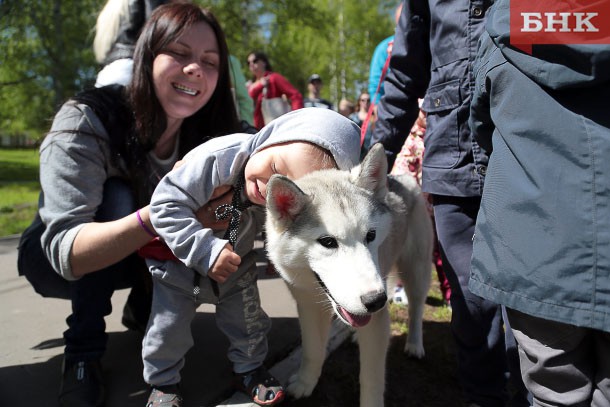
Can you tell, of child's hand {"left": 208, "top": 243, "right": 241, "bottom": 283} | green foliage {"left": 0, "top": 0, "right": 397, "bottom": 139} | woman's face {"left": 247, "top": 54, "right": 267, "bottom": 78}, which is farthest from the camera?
green foliage {"left": 0, "top": 0, "right": 397, "bottom": 139}

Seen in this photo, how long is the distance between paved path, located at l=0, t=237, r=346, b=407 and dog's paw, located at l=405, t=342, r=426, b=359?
46cm

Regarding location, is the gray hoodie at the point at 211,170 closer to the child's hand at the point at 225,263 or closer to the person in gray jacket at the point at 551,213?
the child's hand at the point at 225,263

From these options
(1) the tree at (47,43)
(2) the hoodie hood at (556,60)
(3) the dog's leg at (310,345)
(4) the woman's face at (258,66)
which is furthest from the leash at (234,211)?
(1) the tree at (47,43)

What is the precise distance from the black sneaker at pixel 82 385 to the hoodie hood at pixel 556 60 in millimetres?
2280

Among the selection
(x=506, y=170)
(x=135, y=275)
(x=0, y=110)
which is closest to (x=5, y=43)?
(x=0, y=110)

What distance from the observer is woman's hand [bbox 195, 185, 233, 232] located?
214cm

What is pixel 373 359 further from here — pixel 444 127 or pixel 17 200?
pixel 17 200

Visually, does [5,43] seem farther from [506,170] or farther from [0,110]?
[506,170]

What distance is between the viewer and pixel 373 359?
2.08m

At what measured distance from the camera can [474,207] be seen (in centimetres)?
214

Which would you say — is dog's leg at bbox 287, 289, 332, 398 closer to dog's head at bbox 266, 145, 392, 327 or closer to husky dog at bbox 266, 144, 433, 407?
husky dog at bbox 266, 144, 433, 407

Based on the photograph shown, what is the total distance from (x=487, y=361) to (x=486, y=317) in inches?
8.2

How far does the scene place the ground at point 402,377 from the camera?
233 centimetres

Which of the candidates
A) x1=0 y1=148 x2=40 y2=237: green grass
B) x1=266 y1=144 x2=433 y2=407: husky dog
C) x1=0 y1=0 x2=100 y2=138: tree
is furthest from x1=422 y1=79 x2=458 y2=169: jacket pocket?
x1=0 y1=0 x2=100 y2=138: tree
